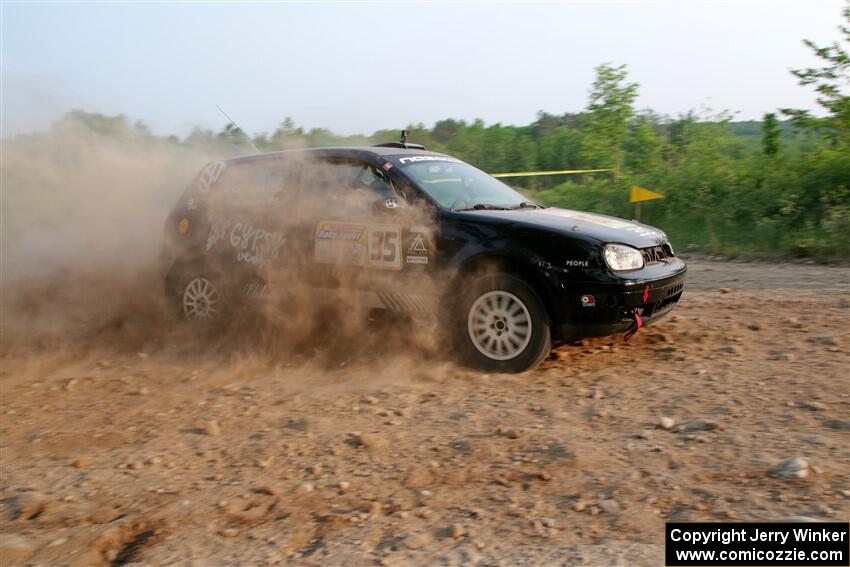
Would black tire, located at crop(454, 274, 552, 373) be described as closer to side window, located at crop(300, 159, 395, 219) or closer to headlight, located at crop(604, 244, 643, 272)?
headlight, located at crop(604, 244, 643, 272)

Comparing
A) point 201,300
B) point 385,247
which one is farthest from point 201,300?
point 385,247

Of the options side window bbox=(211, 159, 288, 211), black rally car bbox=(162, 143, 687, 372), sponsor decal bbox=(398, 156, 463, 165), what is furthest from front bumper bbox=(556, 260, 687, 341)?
side window bbox=(211, 159, 288, 211)

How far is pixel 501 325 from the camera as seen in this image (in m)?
5.39

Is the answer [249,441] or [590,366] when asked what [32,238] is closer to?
[249,441]

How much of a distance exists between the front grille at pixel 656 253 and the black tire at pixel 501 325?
92cm

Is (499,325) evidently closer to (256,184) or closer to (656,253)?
(656,253)

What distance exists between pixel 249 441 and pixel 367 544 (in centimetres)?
149

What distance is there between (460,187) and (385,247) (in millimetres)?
956

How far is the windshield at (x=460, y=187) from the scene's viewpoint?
5902 millimetres

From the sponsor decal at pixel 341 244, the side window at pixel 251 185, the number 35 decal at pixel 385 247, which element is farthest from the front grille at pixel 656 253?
the side window at pixel 251 185

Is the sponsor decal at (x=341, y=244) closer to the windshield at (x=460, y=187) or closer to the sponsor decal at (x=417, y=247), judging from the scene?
the sponsor decal at (x=417, y=247)

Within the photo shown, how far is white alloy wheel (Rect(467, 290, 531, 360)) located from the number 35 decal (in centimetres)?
74

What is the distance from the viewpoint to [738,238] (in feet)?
38.9

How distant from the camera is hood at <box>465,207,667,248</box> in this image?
535 cm
